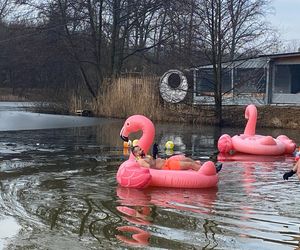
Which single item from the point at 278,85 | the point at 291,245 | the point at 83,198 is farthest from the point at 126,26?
the point at 291,245

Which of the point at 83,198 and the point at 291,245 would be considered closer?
the point at 291,245

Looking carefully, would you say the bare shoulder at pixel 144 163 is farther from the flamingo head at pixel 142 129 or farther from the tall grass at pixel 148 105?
the tall grass at pixel 148 105

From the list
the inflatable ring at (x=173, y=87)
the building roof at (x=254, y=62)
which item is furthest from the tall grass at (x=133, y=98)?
the building roof at (x=254, y=62)

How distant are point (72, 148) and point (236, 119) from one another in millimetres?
13824

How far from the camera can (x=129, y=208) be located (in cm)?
835

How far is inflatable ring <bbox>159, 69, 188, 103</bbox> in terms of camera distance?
2955 cm

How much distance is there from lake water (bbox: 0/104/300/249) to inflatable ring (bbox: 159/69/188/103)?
1473cm

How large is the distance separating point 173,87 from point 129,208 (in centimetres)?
2196

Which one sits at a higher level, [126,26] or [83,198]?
[126,26]

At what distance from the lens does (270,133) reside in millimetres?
24172

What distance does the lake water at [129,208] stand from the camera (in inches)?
257

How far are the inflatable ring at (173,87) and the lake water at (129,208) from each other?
14735mm

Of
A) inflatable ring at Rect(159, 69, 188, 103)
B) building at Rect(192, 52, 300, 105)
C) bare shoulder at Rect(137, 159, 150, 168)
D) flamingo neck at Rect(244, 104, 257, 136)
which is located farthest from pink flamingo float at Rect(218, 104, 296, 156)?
building at Rect(192, 52, 300, 105)

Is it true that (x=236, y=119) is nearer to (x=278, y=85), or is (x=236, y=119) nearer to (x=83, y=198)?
(x=278, y=85)
